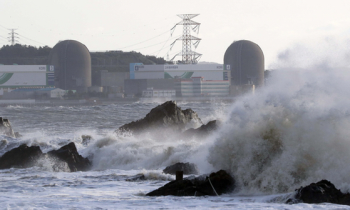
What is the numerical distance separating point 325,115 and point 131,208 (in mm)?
4405

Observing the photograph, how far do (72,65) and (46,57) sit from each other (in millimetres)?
31305

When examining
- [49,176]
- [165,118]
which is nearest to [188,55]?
[165,118]

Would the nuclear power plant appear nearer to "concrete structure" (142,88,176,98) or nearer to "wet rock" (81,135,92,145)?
"concrete structure" (142,88,176,98)

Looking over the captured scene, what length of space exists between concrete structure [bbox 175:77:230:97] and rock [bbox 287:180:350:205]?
94099 mm

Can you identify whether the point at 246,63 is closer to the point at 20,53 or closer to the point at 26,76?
the point at 26,76

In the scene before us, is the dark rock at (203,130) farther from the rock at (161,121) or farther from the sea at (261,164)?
the sea at (261,164)

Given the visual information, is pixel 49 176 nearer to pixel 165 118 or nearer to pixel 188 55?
pixel 165 118

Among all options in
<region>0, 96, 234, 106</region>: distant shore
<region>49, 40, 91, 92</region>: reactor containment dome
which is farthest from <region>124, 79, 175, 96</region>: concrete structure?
<region>49, 40, 91, 92</region>: reactor containment dome

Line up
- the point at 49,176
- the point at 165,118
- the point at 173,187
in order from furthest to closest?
1. the point at 165,118
2. the point at 49,176
3. the point at 173,187

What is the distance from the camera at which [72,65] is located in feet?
348

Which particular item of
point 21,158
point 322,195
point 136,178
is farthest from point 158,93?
point 322,195

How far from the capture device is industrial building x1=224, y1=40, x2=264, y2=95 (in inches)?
4259

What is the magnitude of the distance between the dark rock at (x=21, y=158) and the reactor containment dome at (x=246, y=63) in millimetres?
95217

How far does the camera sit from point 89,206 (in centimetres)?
895
